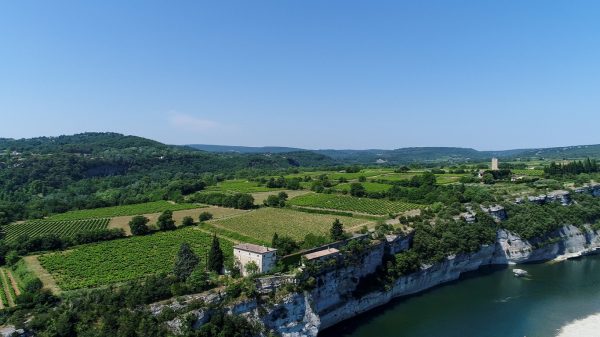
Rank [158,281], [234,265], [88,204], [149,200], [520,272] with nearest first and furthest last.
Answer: [158,281] → [234,265] → [520,272] → [88,204] → [149,200]

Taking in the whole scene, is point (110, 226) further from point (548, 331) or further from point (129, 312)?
point (548, 331)

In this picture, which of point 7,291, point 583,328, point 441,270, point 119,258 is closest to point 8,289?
point 7,291

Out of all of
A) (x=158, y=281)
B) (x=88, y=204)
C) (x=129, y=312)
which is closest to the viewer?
(x=129, y=312)

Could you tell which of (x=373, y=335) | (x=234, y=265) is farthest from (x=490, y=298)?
(x=234, y=265)

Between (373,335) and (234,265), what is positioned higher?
(234,265)

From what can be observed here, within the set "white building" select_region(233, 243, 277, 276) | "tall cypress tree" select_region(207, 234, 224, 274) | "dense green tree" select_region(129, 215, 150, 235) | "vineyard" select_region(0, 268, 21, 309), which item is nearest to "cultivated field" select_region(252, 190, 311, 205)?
"dense green tree" select_region(129, 215, 150, 235)
